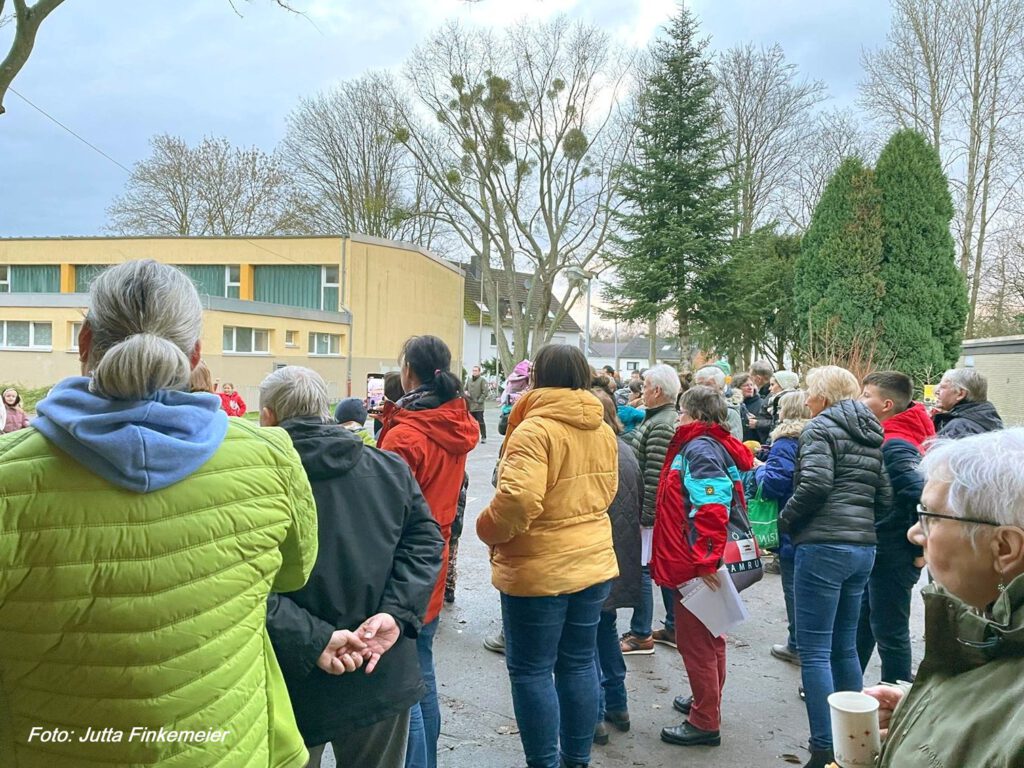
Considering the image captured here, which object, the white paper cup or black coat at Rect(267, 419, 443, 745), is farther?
black coat at Rect(267, 419, 443, 745)

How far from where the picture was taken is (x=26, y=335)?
2638 cm

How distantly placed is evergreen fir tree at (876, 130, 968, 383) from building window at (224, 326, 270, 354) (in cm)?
1991

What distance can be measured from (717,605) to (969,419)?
2.46m

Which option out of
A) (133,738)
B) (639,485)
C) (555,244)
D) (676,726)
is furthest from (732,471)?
(555,244)

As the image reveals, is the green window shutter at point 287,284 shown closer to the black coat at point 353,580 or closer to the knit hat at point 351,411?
the knit hat at point 351,411

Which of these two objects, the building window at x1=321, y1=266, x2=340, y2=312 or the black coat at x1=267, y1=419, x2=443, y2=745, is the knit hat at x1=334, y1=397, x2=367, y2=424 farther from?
the building window at x1=321, y1=266, x2=340, y2=312

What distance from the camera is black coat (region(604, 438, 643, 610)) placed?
13.8 ft

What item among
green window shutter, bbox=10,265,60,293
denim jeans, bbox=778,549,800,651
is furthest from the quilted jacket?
green window shutter, bbox=10,265,60,293

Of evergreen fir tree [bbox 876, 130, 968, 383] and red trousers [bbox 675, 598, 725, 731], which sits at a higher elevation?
evergreen fir tree [bbox 876, 130, 968, 383]

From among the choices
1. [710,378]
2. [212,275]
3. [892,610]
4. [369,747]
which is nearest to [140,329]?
[369,747]

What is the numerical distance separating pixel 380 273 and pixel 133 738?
3167cm

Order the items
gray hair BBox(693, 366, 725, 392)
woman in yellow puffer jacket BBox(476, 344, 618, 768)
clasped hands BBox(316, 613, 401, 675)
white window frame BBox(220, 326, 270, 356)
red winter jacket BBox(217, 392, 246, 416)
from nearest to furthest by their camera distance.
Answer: clasped hands BBox(316, 613, 401, 675) → woman in yellow puffer jacket BBox(476, 344, 618, 768) → gray hair BBox(693, 366, 725, 392) → red winter jacket BBox(217, 392, 246, 416) → white window frame BBox(220, 326, 270, 356)

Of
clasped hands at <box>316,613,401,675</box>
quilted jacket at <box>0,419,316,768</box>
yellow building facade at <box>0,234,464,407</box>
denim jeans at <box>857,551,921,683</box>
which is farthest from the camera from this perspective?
yellow building facade at <box>0,234,464,407</box>

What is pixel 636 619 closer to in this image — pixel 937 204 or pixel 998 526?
pixel 998 526
